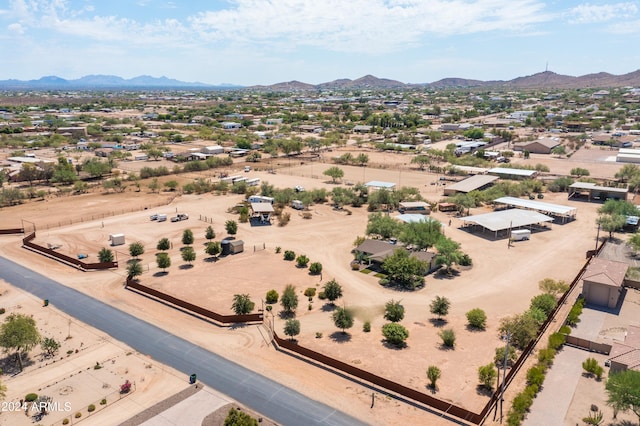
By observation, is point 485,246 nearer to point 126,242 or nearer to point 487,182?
point 487,182

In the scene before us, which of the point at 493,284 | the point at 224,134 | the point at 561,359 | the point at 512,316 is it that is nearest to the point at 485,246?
the point at 493,284

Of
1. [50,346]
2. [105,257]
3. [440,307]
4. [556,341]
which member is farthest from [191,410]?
[105,257]

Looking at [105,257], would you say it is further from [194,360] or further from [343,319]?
[343,319]

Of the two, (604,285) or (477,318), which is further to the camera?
(604,285)

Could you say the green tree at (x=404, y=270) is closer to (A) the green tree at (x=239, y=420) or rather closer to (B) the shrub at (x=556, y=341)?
(B) the shrub at (x=556, y=341)

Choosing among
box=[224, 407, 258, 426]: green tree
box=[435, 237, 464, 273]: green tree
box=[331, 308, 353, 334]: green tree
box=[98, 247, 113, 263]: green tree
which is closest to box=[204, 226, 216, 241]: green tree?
box=[98, 247, 113, 263]: green tree

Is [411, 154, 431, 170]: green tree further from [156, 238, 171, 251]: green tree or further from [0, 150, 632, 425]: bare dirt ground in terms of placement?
[156, 238, 171, 251]: green tree
